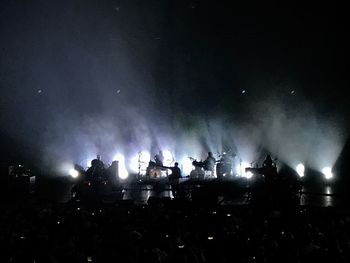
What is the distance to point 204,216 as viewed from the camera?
1043 cm

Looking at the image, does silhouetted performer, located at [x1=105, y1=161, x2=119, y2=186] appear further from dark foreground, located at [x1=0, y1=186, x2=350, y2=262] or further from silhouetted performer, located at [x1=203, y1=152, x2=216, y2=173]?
dark foreground, located at [x1=0, y1=186, x2=350, y2=262]

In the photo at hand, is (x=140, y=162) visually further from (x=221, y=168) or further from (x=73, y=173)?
(x=221, y=168)

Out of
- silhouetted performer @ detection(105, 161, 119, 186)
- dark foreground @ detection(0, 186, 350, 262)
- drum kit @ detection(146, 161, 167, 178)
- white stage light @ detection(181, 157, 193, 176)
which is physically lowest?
dark foreground @ detection(0, 186, 350, 262)

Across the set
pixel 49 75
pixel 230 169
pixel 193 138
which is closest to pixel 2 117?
pixel 49 75

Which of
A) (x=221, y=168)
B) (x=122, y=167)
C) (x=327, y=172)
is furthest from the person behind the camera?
(x=122, y=167)

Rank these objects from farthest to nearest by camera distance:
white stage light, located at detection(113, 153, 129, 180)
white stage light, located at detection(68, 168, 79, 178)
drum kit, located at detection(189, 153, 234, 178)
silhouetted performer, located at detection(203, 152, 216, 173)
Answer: white stage light, located at detection(113, 153, 129, 180) → white stage light, located at detection(68, 168, 79, 178) → silhouetted performer, located at detection(203, 152, 216, 173) → drum kit, located at detection(189, 153, 234, 178)

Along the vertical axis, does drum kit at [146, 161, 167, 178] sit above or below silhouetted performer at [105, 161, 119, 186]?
above

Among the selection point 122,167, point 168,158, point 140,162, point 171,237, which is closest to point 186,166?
point 168,158

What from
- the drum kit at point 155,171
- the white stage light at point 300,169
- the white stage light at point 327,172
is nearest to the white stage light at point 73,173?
the drum kit at point 155,171

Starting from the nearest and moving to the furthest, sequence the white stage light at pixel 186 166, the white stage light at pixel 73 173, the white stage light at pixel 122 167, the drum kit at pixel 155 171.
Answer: the drum kit at pixel 155 171 < the white stage light at pixel 73 173 < the white stage light at pixel 122 167 < the white stage light at pixel 186 166

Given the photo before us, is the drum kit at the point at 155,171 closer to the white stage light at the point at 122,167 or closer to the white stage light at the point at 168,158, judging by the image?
the white stage light at the point at 122,167

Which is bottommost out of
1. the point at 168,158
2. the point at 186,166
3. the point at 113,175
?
the point at 113,175

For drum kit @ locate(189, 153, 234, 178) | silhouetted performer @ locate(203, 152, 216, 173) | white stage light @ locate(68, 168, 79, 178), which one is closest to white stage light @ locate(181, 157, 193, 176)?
drum kit @ locate(189, 153, 234, 178)

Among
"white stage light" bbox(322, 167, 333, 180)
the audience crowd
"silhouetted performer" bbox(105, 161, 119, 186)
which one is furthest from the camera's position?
"white stage light" bbox(322, 167, 333, 180)
